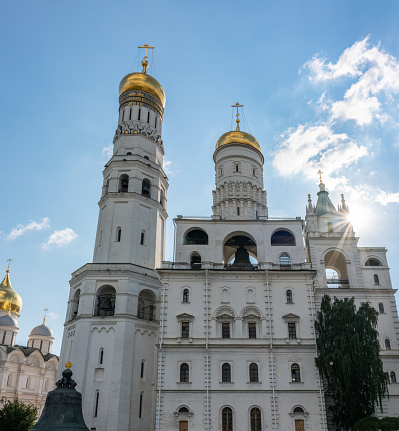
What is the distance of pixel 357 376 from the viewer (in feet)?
92.1

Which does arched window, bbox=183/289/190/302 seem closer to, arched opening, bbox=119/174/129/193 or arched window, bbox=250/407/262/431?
arched window, bbox=250/407/262/431

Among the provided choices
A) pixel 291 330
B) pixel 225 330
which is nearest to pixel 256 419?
pixel 225 330

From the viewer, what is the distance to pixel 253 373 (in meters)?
30.7

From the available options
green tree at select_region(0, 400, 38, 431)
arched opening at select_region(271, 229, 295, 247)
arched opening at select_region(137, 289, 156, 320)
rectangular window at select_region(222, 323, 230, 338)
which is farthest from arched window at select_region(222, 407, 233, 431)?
green tree at select_region(0, 400, 38, 431)

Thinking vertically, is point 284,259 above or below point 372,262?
below

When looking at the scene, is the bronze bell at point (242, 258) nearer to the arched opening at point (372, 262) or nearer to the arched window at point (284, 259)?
the arched window at point (284, 259)

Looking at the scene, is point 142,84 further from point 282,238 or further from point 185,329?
point 185,329

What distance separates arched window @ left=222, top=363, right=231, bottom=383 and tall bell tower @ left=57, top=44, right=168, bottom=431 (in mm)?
6125

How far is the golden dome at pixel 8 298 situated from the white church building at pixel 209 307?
35622 mm

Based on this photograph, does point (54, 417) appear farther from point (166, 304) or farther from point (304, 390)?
point (304, 390)

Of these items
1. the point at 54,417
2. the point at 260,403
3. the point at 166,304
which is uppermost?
the point at 166,304

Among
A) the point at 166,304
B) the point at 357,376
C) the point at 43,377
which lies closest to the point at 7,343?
the point at 43,377

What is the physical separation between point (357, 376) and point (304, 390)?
3765 millimetres

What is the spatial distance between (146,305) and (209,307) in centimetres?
712
